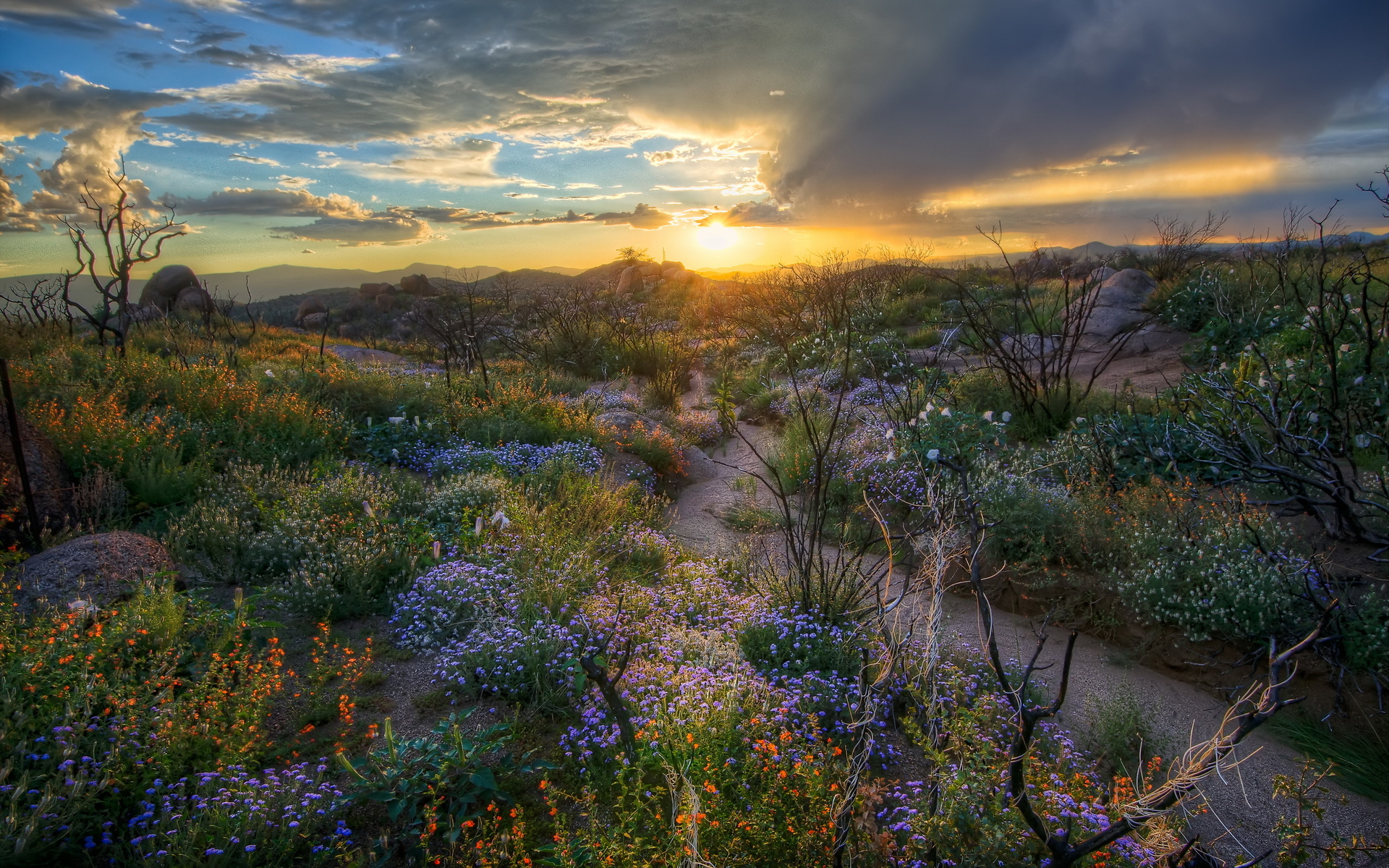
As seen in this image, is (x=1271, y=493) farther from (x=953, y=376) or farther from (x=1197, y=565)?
(x=953, y=376)

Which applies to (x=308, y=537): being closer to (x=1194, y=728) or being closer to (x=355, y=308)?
(x=1194, y=728)

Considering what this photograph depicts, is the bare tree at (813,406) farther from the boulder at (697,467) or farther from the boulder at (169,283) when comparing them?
the boulder at (169,283)

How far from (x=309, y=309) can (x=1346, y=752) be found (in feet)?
151

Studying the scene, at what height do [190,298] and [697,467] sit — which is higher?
[190,298]

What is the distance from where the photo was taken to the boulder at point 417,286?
4638cm

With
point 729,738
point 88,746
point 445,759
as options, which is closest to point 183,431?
point 88,746

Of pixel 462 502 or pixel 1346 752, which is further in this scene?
pixel 462 502

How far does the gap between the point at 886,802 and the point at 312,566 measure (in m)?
4.05

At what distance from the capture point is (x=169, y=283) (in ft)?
109

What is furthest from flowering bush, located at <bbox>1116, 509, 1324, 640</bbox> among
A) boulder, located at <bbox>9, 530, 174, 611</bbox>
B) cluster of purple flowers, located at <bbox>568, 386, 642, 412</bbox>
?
cluster of purple flowers, located at <bbox>568, 386, 642, 412</bbox>

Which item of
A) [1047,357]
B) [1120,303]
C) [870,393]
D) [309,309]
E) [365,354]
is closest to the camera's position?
[870,393]

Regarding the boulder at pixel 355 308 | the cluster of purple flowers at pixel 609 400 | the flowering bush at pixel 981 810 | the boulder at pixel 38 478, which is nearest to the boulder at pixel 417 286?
the boulder at pixel 355 308

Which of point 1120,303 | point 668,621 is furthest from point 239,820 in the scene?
point 1120,303

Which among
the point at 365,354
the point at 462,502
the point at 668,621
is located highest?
the point at 365,354
